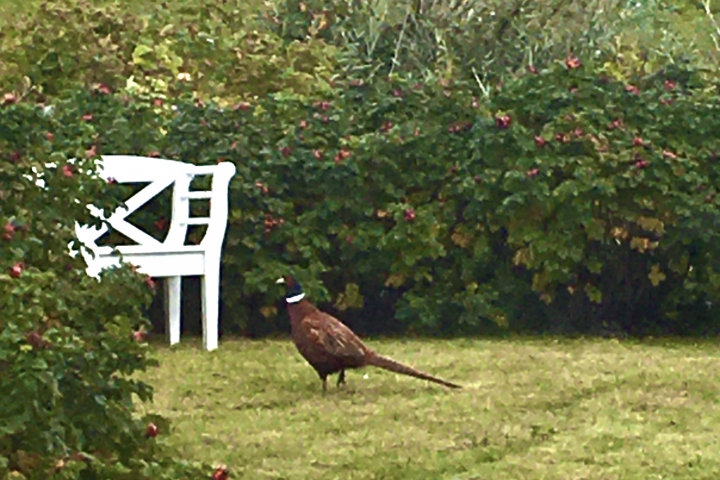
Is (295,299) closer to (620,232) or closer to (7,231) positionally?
(620,232)

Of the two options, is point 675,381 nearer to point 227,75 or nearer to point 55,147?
point 55,147

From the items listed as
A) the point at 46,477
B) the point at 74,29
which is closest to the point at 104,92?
the point at 74,29

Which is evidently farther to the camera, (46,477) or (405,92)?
(405,92)

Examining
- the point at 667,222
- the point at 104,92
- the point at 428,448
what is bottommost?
the point at 428,448

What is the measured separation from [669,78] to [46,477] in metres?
6.77

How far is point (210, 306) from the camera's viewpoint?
28.6 feet

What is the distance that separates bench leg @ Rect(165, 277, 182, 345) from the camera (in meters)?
8.80

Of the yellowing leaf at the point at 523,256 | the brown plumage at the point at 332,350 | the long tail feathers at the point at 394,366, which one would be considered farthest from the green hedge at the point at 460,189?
the long tail feathers at the point at 394,366

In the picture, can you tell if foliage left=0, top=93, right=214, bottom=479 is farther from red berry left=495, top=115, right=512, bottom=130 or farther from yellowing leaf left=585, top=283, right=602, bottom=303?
yellowing leaf left=585, top=283, right=602, bottom=303

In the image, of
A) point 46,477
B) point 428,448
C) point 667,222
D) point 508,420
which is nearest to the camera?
point 46,477

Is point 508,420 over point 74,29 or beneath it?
beneath

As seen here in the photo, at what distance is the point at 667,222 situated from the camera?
9.23 m

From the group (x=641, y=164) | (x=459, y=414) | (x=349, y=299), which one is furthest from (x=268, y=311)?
(x=459, y=414)

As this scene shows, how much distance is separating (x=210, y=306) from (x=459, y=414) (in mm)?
2336
